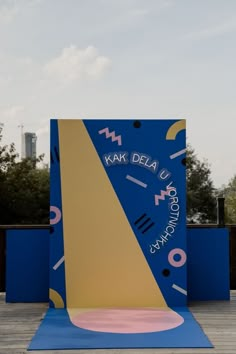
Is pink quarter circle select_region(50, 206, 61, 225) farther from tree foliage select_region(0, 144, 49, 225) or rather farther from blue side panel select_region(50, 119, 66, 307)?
tree foliage select_region(0, 144, 49, 225)

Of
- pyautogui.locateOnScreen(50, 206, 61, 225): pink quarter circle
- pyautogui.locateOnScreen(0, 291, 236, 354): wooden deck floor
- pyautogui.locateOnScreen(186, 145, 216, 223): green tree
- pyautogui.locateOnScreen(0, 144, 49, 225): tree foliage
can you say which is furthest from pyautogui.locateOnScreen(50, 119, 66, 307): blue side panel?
pyautogui.locateOnScreen(186, 145, 216, 223): green tree

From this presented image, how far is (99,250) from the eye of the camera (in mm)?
6000

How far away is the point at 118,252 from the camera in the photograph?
5996 mm

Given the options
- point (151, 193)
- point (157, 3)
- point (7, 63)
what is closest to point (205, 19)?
point (157, 3)

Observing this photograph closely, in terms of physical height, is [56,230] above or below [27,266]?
above

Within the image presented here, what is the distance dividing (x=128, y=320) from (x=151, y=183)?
1.60m

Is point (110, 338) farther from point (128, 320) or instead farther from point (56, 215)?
point (56, 215)

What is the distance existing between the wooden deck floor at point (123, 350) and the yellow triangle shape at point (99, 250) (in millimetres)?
528

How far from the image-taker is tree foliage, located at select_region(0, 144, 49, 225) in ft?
78.0

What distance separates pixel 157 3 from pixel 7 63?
5.94 m

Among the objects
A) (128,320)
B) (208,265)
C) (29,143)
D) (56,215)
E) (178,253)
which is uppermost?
(29,143)

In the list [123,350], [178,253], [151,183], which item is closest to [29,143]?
[151,183]

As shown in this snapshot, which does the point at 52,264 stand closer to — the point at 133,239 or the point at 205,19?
the point at 133,239

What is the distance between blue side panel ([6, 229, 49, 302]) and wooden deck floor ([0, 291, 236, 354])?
22 cm
